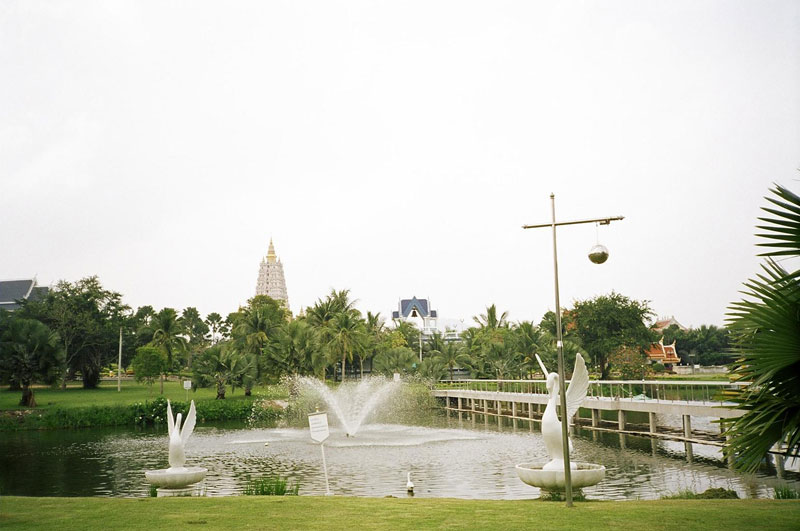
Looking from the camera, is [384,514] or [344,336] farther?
[344,336]

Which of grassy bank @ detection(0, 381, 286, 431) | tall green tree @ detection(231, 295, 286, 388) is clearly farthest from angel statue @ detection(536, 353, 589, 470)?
tall green tree @ detection(231, 295, 286, 388)

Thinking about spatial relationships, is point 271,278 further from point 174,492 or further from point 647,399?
point 174,492

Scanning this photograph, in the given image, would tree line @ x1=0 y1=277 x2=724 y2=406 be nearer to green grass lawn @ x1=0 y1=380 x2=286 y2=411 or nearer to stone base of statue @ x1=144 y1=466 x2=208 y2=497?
green grass lawn @ x1=0 y1=380 x2=286 y2=411

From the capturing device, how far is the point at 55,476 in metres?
21.7

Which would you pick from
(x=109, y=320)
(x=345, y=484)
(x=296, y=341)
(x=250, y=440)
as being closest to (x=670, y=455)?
(x=345, y=484)

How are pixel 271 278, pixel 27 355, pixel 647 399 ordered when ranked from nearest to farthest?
pixel 647 399
pixel 27 355
pixel 271 278

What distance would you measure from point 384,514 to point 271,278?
159758mm

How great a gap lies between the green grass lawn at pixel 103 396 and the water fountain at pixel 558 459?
120 ft

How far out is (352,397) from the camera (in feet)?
150

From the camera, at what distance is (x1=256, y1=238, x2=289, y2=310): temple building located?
164650 mm

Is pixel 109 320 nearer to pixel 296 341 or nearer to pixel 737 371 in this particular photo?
pixel 296 341

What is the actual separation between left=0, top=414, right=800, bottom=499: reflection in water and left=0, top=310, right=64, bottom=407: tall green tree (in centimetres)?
765

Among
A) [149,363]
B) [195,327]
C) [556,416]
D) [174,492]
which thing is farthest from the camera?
[195,327]

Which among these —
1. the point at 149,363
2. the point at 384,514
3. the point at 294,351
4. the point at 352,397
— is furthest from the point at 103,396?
the point at 384,514
